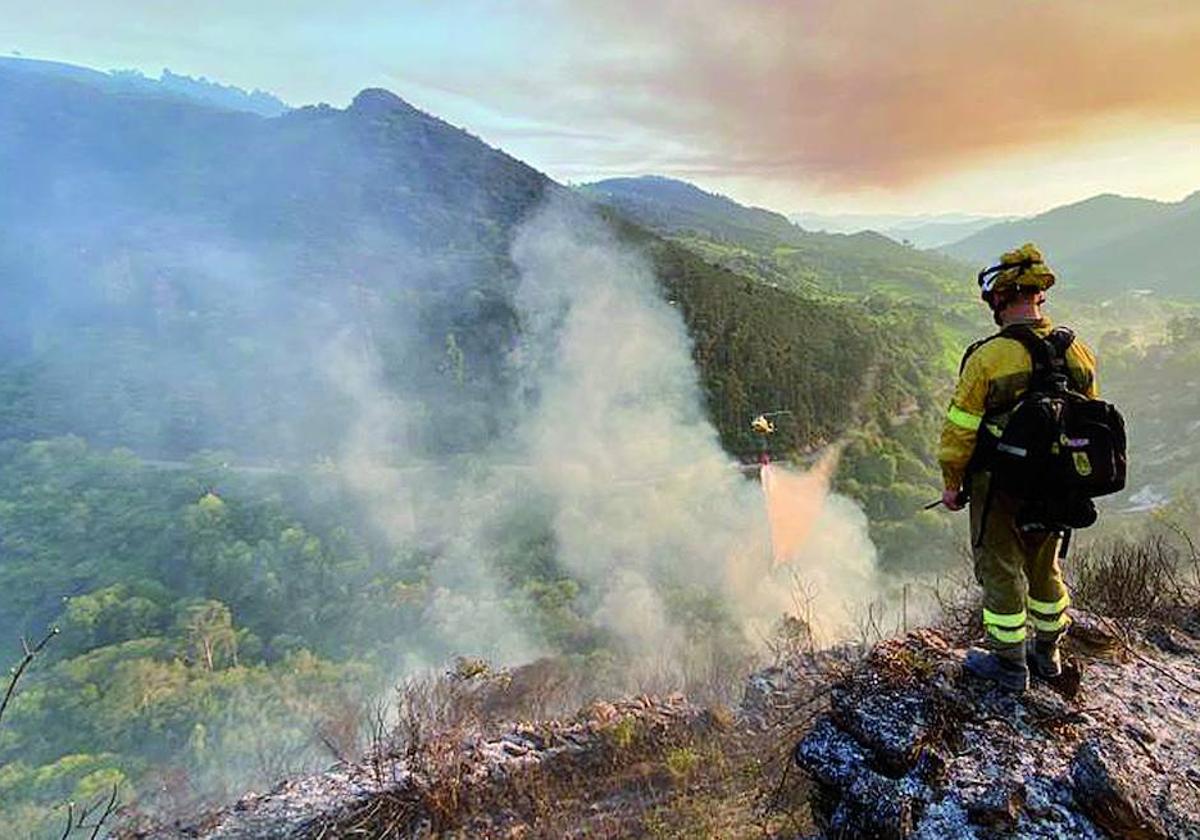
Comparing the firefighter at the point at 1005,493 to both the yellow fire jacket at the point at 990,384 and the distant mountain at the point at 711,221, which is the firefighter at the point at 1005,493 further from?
the distant mountain at the point at 711,221

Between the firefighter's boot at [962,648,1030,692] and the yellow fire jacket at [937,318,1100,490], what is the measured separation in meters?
0.95

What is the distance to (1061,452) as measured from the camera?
331cm

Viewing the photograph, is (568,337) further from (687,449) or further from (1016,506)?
(1016,506)

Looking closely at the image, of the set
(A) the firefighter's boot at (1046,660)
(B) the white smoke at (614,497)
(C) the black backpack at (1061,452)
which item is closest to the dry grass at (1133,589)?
(A) the firefighter's boot at (1046,660)

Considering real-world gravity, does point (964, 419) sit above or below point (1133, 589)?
above

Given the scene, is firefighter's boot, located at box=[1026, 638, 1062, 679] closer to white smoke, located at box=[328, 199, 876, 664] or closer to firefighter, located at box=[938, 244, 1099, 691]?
firefighter, located at box=[938, 244, 1099, 691]

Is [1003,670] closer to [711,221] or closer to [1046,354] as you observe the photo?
[1046,354]

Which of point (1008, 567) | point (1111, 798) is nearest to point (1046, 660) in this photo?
point (1008, 567)

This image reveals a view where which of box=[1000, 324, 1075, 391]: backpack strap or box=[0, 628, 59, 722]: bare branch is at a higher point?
box=[1000, 324, 1075, 391]: backpack strap

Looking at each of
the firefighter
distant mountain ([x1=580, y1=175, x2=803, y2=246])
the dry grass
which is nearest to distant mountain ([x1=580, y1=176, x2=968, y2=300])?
distant mountain ([x1=580, y1=175, x2=803, y2=246])

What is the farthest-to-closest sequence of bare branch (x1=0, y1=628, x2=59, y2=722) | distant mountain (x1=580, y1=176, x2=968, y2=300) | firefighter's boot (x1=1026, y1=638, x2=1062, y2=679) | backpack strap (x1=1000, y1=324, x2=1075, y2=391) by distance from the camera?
distant mountain (x1=580, y1=176, x2=968, y2=300) → firefighter's boot (x1=1026, y1=638, x2=1062, y2=679) → backpack strap (x1=1000, y1=324, x2=1075, y2=391) → bare branch (x1=0, y1=628, x2=59, y2=722)

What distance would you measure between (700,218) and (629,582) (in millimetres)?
128055

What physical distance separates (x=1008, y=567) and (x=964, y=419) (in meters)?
0.81

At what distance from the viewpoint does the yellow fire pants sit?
12.0 feet
